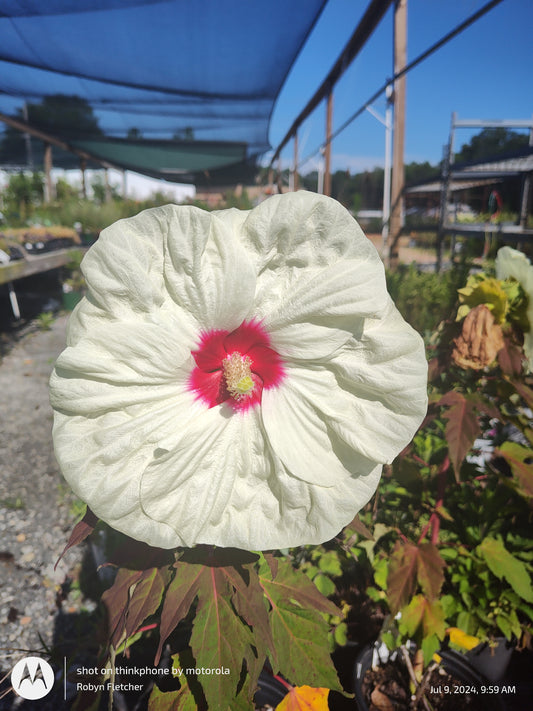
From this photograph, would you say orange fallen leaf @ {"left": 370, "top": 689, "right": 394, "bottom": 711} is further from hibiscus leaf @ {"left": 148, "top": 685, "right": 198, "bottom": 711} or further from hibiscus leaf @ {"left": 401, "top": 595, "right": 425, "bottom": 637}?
hibiscus leaf @ {"left": 148, "top": 685, "right": 198, "bottom": 711}

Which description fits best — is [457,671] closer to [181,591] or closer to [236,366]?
[181,591]

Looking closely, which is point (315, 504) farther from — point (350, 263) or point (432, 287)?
point (432, 287)

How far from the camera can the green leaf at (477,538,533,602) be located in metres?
1.34

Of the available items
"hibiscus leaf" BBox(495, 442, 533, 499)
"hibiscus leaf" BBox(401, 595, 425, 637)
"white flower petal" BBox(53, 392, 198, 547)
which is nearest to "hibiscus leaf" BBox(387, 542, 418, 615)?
"hibiscus leaf" BBox(401, 595, 425, 637)

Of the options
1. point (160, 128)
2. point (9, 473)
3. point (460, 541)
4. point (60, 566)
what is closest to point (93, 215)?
point (160, 128)

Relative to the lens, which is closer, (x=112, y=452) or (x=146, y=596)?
(x=112, y=452)

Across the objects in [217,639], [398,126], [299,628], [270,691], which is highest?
[398,126]

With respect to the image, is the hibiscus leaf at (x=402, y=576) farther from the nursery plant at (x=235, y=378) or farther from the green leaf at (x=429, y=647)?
the nursery plant at (x=235, y=378)

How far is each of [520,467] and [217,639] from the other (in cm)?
104

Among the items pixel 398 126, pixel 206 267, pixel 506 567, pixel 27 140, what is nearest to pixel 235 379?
pixel 206 267

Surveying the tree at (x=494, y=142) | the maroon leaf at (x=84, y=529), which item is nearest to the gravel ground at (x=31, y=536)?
the maroon leaf at (x=84, y=529)

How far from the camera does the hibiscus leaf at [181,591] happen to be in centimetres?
77

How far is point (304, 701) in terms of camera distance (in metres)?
1.07

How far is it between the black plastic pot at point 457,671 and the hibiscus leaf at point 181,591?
86 centimetres
